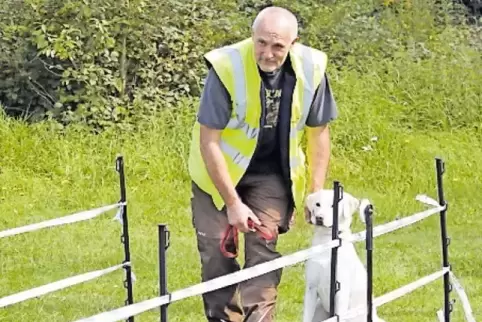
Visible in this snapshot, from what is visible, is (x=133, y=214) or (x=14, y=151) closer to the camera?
(x=133, y=214)

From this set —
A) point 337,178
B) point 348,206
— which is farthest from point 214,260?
point 337,178

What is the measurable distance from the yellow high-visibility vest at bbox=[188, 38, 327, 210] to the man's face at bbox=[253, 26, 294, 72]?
9 cm

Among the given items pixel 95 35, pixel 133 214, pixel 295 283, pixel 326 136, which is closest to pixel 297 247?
pixel 295 283

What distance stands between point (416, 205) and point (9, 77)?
4446 millimetres

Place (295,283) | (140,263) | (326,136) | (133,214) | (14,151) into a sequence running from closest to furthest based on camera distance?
(326,136)
(295,283)
(140,263)
(133,214)
(14,151)

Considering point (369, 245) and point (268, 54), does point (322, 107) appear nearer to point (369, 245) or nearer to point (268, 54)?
point (268, 54)

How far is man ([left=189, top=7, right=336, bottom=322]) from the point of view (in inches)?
191

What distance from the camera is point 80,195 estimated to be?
31.6ft

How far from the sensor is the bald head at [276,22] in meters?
4.70

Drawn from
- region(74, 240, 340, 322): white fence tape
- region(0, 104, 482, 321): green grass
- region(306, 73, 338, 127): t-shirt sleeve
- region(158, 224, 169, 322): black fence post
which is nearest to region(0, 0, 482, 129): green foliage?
region(0, 104, 482, 321): green grass

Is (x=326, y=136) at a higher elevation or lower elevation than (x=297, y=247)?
higher

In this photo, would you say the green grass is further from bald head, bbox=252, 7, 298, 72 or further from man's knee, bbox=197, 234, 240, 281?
bald head, bbox=252, 7, 298, 72

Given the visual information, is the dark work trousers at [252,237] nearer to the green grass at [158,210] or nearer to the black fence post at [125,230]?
the black fence post at [125,230]

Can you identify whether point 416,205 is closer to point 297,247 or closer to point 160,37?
point 297,247
